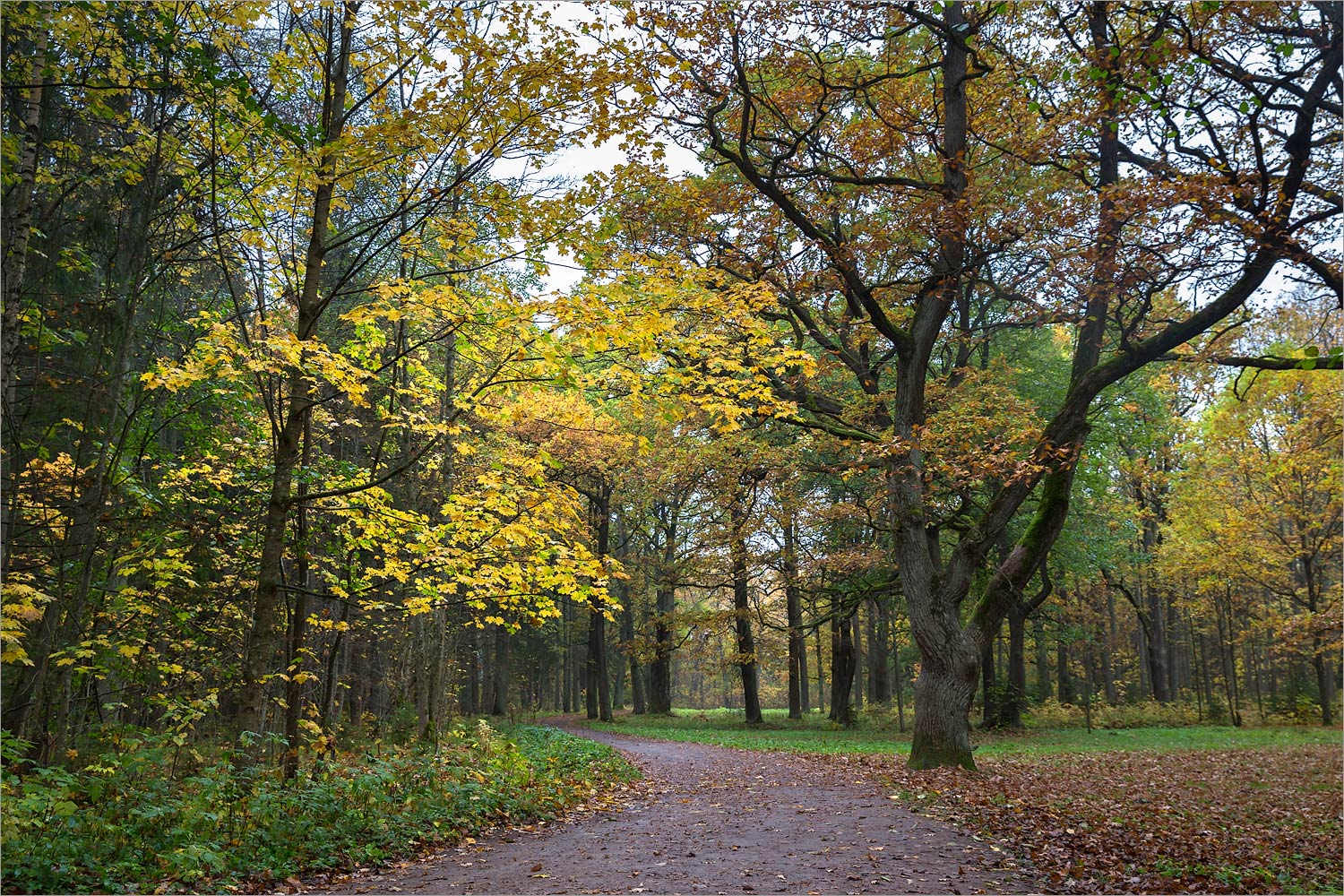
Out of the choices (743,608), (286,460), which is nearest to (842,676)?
(743,608)

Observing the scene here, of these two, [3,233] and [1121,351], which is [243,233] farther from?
[1121,351]

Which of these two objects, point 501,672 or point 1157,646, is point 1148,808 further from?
point 1157,646

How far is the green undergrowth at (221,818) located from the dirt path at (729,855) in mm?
449

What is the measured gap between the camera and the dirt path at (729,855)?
5.44 meters

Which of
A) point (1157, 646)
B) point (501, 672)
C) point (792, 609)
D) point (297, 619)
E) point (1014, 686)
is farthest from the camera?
point (1157, 646)

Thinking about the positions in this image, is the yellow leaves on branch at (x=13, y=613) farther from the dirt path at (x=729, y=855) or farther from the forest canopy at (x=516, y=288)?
the dirt path at (x=729, y=855)

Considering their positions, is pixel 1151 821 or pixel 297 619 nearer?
pixel 1151 821

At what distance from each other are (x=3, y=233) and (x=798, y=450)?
44.5ft

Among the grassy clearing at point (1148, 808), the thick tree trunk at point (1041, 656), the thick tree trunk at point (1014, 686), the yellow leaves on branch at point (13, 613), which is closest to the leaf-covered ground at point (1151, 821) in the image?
the grassy clearing at point (1148, 808)

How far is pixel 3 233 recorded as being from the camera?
21.8 ft

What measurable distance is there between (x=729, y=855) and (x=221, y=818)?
4008mm

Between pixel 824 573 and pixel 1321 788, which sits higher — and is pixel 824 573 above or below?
above

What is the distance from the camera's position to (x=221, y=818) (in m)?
5.50

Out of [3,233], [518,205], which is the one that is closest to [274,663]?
[3,233]
